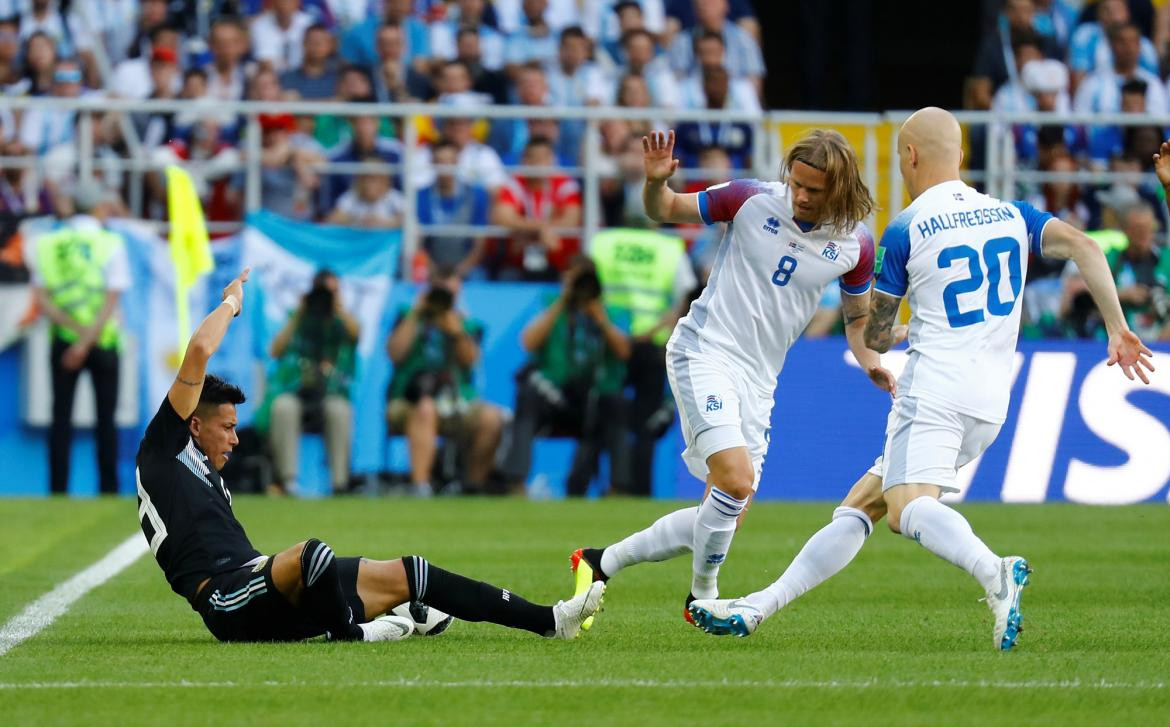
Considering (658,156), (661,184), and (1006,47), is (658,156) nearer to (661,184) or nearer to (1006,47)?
(661,184)

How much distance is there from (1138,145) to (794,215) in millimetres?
10247

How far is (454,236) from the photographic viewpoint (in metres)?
16.8

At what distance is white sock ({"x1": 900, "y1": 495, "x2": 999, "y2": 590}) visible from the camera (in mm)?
6824

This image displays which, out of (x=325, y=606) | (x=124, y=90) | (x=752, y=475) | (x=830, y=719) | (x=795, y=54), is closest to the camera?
(x=830, y=719)

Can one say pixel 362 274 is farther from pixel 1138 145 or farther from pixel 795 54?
pixel 795 54

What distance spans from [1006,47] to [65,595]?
12.4 metres

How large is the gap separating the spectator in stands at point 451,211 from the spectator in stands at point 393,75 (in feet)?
4.61

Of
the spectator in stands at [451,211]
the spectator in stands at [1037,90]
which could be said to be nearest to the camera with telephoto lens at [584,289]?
the spectator in stands at [451,211]

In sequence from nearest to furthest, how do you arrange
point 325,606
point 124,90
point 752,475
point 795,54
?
1. point 325,606
2. point 752,475
3. point 124,90
4. point 795,54

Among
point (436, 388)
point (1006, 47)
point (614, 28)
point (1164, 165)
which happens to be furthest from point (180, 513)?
point (1006, 47)

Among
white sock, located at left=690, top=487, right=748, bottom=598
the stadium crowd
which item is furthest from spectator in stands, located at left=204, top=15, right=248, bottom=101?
white sock, located at left=690, top=487, right=748, bottom=598

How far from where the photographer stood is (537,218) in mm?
16828

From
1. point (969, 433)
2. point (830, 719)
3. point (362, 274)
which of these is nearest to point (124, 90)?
point (362, 274)

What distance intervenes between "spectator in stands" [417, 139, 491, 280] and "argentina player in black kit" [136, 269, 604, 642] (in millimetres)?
9347
